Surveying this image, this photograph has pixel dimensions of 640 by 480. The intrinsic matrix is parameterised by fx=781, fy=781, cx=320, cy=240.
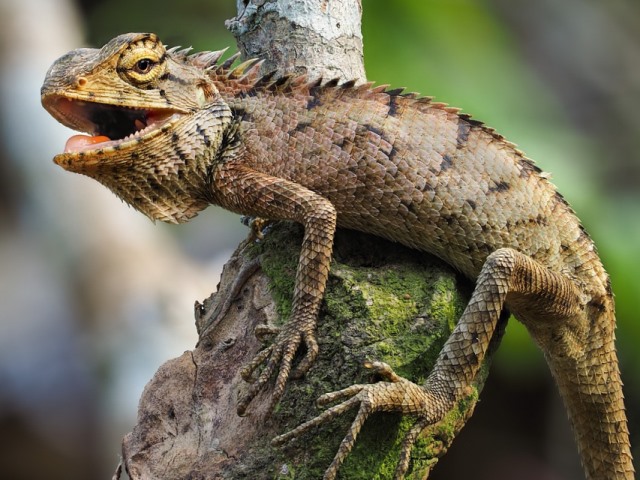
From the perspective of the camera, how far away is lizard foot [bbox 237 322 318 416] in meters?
3.32

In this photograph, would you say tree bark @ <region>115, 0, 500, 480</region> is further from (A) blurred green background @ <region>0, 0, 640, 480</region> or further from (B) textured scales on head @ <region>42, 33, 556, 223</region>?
(A) blurred green background @ <region>0, 0, 640, 480</region>

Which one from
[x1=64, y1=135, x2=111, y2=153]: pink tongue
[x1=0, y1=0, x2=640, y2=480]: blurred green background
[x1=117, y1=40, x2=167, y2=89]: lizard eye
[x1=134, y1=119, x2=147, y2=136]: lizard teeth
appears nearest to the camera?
[x1=64, y1=135, x2=111, y2=153]: pink tongue

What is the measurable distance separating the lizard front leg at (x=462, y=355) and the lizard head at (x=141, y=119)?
4.73 ft

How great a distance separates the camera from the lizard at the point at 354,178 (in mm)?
3656

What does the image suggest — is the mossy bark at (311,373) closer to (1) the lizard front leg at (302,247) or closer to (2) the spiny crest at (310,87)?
(1) the lizard front leg at (302,247)

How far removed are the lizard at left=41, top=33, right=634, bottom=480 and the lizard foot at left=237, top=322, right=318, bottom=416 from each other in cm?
3

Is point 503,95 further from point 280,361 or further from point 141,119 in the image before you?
point 280,361

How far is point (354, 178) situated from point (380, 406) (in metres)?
1.19

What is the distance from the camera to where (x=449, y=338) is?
3.46 meters

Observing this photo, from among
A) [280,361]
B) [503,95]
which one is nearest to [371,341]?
[280,361]

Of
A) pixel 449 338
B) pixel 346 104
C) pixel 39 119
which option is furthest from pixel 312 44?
pixel 39 119

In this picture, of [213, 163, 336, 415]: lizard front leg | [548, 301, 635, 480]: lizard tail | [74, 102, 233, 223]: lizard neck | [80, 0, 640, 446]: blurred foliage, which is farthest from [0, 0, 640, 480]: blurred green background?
[213, 163, 336, 415]: lizard front leg

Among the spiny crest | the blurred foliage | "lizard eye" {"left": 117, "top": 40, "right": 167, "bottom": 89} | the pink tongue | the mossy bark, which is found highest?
the blurred foliage

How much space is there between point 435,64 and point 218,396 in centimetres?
418
